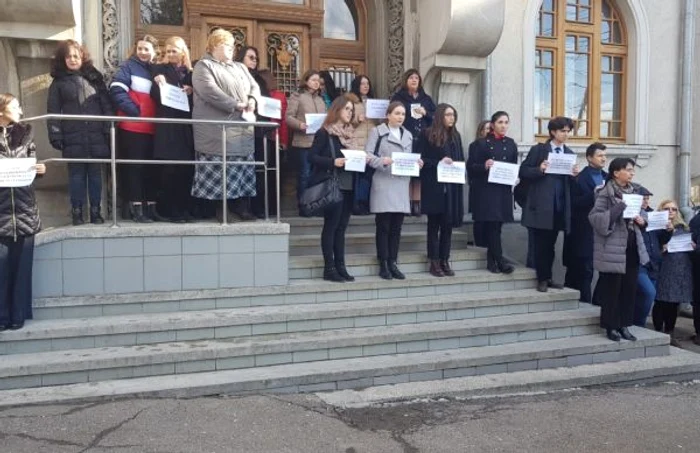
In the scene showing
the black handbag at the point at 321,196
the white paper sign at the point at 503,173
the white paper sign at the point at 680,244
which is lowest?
the white paper sign at the point at 680,244

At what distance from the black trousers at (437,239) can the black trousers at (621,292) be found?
5.14 ft

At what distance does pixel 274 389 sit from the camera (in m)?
5.06

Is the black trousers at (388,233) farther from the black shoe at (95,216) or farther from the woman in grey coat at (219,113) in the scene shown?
the black shoe at (95,216)

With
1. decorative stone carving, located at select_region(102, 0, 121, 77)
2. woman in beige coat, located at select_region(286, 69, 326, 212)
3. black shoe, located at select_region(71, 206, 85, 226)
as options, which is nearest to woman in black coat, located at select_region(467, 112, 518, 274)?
woman in beige coat, located at select_region(286, 69, 326, 212)

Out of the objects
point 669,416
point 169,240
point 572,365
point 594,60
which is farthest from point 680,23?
point 169,240

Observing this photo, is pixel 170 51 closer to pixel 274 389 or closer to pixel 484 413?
pixel 274 389

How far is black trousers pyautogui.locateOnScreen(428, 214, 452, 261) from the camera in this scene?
6.86 m

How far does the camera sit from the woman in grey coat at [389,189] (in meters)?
6.48

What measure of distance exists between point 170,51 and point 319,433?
420 centimetres

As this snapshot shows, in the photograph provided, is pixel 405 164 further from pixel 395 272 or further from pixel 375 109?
pixel 375 109

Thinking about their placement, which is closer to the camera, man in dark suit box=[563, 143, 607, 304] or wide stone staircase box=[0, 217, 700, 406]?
wide stone staircase box=[0, 217, 700, 406]

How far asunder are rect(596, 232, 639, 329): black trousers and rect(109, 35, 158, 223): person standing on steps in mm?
4573

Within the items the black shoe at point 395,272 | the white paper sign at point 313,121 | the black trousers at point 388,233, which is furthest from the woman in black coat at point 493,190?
the white paper sign at point 313,121

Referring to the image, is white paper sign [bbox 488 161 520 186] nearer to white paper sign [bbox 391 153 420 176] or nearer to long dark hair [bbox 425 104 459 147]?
long dark hair [bbox 425 104 459 147]
